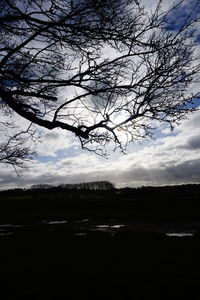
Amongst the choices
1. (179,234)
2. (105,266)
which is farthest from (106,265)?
(179,234)

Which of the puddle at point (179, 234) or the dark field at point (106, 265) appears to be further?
the puddle at point (179, 234)

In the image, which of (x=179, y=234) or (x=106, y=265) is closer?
(x=106, y=265)

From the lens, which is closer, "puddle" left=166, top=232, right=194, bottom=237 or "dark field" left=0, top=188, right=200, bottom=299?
"dark field" left=0, top=188, right=200, bottom=299

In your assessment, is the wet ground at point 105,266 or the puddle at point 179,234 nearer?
the wet ground at point 105,266

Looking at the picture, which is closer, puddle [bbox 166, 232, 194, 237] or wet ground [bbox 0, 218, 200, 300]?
wet ground [bbox 0, 218, 200, 300]

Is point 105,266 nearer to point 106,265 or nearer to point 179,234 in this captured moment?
point 106,265

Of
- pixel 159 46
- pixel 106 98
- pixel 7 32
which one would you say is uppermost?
pixel 7 32

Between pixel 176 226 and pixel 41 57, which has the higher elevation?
pixel 41 57

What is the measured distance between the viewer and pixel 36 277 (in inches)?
64.5

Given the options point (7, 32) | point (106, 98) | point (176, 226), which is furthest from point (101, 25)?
point (176, 226)

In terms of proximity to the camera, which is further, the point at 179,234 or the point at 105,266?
the point at 179,234

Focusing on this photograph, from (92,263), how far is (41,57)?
15.0 feet

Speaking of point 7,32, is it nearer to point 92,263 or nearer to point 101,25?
point 101,25

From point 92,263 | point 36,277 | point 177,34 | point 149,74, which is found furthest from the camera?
point 149,74
